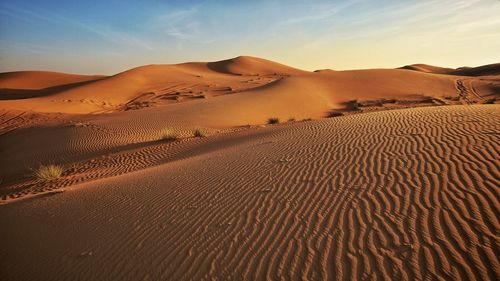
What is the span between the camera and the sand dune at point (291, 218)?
3445 mm

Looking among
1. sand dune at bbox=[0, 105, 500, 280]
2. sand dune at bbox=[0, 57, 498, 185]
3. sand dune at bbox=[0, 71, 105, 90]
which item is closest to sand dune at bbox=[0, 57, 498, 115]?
sand dune at bbox=[0, 57, 498, 185]

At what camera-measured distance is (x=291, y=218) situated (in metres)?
4.42

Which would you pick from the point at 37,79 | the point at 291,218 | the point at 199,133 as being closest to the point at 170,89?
the point at 199,133

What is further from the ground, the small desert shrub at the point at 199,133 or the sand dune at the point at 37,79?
the sand dune at the point at 37,79

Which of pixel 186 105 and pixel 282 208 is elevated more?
pixel 186 105

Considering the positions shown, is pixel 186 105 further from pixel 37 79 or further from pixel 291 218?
pixel 37 79

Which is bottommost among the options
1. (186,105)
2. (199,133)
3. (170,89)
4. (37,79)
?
(199,133)

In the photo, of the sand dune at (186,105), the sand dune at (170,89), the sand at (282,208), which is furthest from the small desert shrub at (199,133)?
the sand dune at (170,89)

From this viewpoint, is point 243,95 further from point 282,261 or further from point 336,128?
point 282,261

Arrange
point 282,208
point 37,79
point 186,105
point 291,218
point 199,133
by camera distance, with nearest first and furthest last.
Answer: point 291,218 < point 282,208 < point 199,133 < point 186,105 < point 37,79

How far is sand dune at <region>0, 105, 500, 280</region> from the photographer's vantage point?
11.3 feet

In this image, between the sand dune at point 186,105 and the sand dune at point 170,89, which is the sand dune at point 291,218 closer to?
the sand dune at point 186,105

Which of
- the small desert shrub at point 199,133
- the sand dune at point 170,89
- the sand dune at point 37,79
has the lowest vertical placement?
the small desert shrub at point 199,133

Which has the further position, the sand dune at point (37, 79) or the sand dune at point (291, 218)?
the sand dune at point (37, 79)
